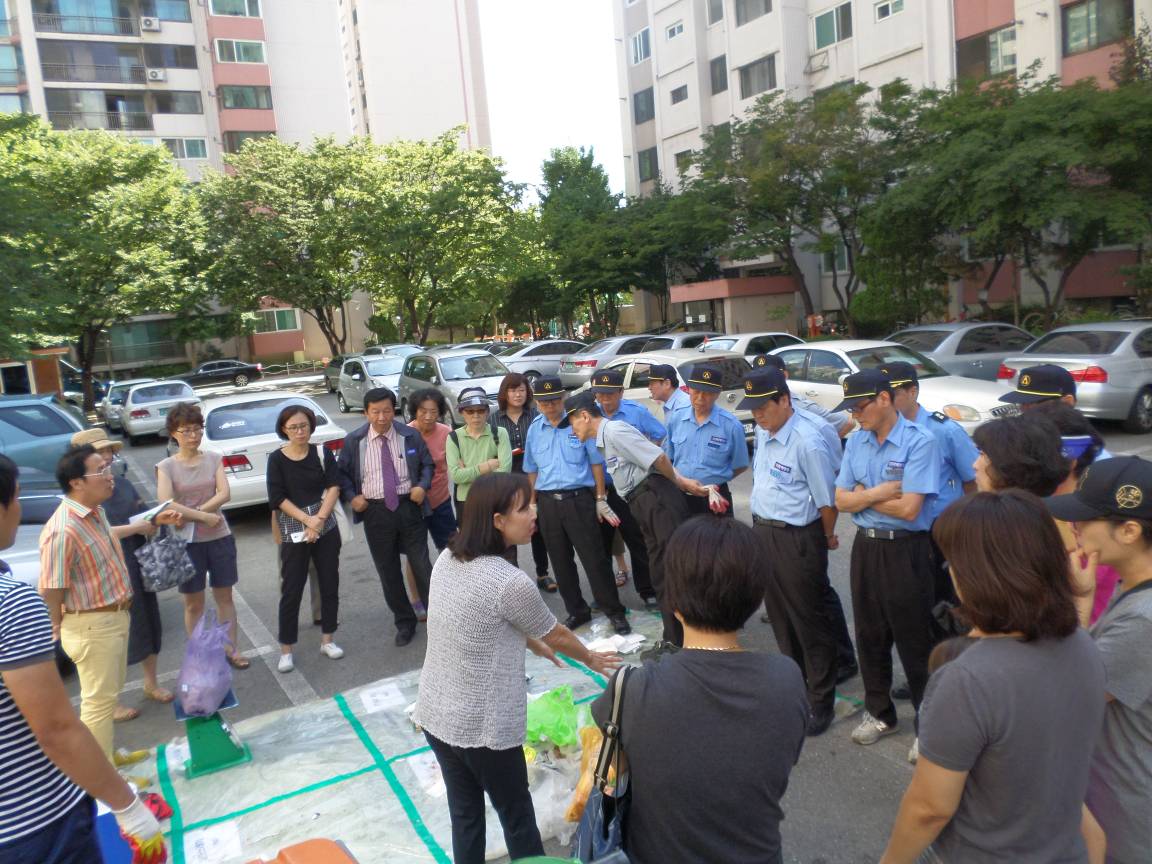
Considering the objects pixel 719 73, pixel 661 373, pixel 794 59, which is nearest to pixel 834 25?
pixel 794 59

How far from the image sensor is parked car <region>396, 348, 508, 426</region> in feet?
55.8


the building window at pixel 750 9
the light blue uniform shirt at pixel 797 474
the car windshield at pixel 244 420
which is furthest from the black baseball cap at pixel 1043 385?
the building window at pixel 750 9

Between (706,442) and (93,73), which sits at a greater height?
(93,73)

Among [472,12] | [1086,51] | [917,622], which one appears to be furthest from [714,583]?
[472,12]

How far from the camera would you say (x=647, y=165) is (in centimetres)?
4047

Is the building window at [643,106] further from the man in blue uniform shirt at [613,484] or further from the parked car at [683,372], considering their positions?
the man in blue uniform shirt at [613,484]

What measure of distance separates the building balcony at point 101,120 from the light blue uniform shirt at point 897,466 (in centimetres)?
4919

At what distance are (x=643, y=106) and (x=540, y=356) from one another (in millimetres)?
22325

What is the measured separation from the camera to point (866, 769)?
4.05 metres

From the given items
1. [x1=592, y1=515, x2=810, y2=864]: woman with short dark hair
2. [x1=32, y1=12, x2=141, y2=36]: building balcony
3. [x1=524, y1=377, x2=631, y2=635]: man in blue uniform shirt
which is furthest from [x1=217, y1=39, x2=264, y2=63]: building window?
[x1=592, y1=515, x2=810, y2=864]: woman with short dark hair

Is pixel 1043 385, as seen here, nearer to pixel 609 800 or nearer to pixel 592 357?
pixel 609 800

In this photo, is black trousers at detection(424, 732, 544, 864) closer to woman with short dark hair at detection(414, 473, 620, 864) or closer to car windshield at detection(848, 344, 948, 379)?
woman with short dark hair at detection(414, 473, 620, 864)

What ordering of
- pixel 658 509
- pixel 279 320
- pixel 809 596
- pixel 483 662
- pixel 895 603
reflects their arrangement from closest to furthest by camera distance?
1. pixel 483 662
2. pixel 895 603
3. pixel 809 596
4. pixel 658 509
5. pixel 279 320

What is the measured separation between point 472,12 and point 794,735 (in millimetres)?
67797
